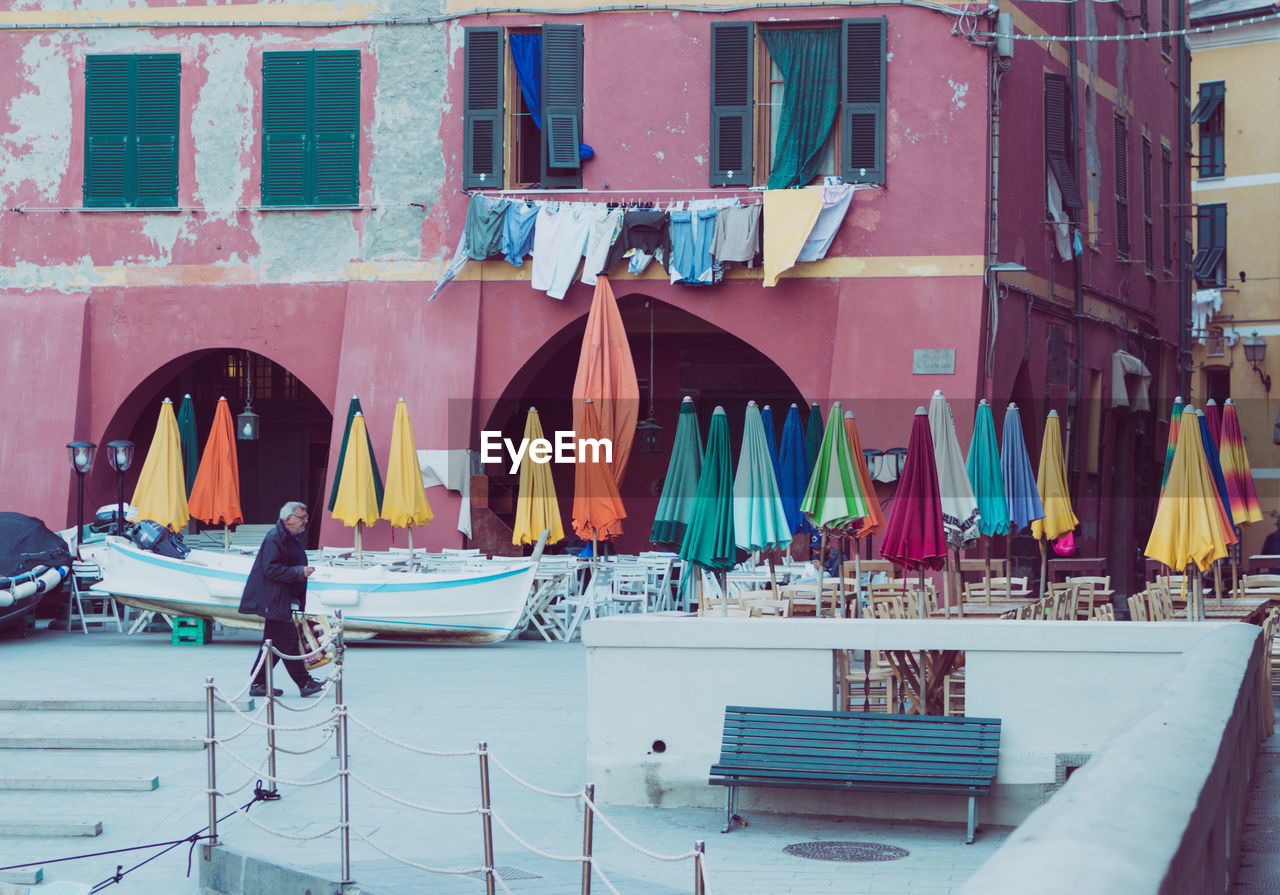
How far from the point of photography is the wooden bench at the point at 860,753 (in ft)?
27.4

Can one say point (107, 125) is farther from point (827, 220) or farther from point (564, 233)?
point (827, 220)

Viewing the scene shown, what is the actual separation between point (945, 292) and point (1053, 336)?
3017mm

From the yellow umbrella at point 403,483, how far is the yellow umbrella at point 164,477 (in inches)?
89.1

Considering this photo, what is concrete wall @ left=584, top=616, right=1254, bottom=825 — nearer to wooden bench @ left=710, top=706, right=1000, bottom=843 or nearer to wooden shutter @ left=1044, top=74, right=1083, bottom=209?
wooden bench @ left=710, top=706, right=1000, bottom=843

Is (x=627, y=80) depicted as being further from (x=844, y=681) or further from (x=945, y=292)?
(x=844, y=681)

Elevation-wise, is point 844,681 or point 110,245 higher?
point 110,245

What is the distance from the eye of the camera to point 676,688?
8992mm

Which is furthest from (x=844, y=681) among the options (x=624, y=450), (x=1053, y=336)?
(x=1053, y=336)

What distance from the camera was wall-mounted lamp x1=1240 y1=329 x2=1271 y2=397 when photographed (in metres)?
30.3

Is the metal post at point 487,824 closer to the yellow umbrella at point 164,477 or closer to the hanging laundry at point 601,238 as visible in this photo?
the yellow umbrella at point 164,477

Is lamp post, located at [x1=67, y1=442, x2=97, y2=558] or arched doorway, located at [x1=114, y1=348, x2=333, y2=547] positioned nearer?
lamp post, located at [x1=67, y1=442, x2=97, y2=558]

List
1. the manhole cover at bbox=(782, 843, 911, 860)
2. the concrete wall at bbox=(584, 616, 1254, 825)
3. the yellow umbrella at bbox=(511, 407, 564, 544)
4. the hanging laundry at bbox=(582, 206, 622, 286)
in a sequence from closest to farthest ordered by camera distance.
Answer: the manhole cover at bbox=(782, 843, 911, 860), the concrete wall at bbox=(584, 616, 1254, 825), the yellow umbrella at bbox=(511, 407, 564, 544), the hanging laundry at bbox=(582, 206, 622, 286)

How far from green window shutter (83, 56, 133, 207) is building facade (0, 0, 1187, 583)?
3 cm

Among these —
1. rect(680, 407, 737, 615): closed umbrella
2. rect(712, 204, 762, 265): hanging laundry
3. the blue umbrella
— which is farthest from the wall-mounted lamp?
rect(680, 407, 737, 615): closed umbrella
